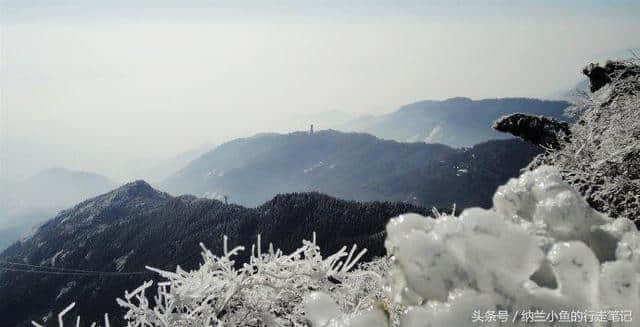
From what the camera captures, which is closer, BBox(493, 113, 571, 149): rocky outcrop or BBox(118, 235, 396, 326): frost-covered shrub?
BBox(118, 235, 396, 326): frost-covered shrub

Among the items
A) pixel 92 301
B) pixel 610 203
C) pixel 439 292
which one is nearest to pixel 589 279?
pixel 439 292

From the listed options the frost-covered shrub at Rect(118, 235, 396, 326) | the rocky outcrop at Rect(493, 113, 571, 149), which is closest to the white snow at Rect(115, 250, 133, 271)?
the rocky outcrop at Rect(493, 113, 571, 149)

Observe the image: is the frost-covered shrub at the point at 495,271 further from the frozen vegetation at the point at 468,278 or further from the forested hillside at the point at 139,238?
the forested hillside at the point at 139,238

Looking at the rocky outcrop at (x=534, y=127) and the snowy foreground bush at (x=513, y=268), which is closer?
the snowy foreground bush at (x=513, y=268)

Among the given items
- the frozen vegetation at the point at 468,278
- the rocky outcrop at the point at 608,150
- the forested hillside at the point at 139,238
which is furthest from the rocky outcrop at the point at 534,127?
the forested hillside at the point at 139,238

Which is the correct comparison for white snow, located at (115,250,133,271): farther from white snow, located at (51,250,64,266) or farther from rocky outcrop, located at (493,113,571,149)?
rocky outcrop, located at (493,113,571,149)

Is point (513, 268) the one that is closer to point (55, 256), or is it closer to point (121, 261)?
point (121, 261)
